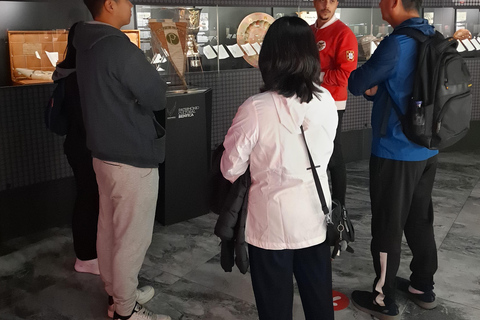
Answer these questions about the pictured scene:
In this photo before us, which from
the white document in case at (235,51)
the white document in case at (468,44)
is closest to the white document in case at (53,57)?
the white document in case at (235,51)

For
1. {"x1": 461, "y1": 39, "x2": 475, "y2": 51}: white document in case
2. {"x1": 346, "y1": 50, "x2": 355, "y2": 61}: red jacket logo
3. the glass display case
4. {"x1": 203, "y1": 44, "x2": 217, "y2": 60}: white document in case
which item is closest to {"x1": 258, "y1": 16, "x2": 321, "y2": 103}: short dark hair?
{"x1": 346, "y1": 50, "x2": 355, "y2": 61}: red jacket logo

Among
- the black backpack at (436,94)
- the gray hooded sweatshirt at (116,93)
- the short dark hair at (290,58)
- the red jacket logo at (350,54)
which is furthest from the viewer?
the red jacket logo at (350,54)

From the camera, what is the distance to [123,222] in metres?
2.22

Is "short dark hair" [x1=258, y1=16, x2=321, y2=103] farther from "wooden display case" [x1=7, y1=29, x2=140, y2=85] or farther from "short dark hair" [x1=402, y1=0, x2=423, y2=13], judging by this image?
"wooden display case" [x1=7, y1=29, x2=140, y2=85]

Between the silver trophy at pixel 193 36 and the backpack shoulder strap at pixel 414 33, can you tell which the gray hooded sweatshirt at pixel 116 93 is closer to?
the backpack shoulder strap at pixel 414 33

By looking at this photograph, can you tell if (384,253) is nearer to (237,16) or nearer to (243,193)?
(243,193)

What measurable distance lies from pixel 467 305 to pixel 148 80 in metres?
1.92

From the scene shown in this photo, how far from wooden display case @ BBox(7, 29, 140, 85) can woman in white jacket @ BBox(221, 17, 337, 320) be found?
2306 millimetres

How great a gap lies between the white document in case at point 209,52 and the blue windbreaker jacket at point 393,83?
83.7 inches

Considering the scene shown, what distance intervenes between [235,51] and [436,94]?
2.66 meters

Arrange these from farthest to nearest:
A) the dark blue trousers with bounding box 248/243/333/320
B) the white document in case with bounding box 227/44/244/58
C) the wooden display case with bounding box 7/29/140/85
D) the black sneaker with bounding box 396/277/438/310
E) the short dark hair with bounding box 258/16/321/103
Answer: the white document in case with bounding box 227/44/244/58
the wooden display case with bounding box 7/29/140/85
the black sneaker with bounding box 396/277/438/310
the dark blue trousers with bounding box 248/243/333/320
the short dark hair with bounding box 258/16/321/103

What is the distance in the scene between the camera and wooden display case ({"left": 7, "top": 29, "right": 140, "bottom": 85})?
137 inches

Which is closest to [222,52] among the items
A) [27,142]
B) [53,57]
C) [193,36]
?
[193,36]

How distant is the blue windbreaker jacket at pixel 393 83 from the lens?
2152 mm
